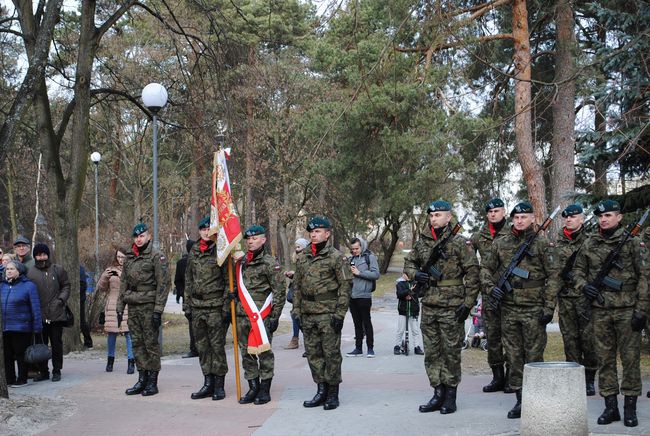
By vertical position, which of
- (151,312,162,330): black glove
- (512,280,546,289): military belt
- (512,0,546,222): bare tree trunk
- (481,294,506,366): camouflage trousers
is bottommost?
(481,294,506,366): camouflage trousers

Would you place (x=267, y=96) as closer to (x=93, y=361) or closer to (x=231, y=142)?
(x=231, y=142)

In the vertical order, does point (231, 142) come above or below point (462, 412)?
above

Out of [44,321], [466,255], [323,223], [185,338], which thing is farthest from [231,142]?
[466,255]

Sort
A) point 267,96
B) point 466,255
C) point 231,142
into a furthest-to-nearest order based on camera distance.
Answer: point 267,96 < point 231,142 < point 466,255

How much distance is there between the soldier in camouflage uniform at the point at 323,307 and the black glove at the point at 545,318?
2097 millimetres

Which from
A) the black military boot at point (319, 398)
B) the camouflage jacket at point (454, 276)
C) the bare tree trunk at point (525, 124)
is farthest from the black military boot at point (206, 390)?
the bare tree trunk at point (525, 124)

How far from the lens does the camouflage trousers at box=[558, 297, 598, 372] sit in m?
9.24

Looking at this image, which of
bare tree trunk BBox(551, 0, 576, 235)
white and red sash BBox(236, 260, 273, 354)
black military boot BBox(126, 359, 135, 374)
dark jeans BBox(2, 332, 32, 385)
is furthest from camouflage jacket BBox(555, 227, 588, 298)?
bare tree trunk BBox(551, 0, 576, 235)

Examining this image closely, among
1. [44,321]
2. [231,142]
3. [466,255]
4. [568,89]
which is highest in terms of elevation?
[568,89]

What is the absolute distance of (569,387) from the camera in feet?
21.2

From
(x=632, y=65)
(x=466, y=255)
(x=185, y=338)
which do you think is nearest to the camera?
(x=466, y=255)

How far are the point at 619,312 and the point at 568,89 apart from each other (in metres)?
13.5

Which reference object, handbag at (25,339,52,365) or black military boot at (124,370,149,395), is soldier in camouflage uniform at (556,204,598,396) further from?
handbag at (25,339,52,365)

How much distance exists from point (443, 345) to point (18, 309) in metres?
5.94
